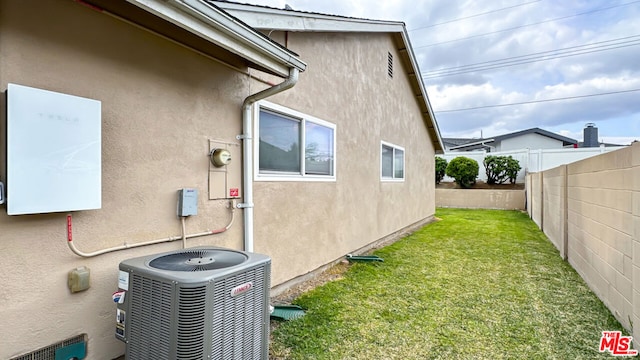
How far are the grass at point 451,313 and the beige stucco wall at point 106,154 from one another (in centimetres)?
156

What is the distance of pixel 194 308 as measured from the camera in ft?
6.21

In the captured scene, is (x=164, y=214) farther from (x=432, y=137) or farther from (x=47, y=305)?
(x=432, y=137)

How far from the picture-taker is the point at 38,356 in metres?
2.02

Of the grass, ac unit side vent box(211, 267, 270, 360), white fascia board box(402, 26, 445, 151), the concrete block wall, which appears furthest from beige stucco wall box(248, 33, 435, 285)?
the concrete block wall

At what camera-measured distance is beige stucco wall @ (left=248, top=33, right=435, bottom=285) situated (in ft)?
14.2

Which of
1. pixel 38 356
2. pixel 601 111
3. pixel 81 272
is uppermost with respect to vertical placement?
pixel 601 111

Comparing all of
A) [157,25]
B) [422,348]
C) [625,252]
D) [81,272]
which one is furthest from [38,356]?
[625,252]

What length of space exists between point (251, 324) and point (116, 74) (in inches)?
83.6

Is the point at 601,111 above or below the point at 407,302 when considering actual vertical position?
above

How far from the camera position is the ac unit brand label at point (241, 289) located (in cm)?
210

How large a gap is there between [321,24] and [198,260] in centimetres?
389

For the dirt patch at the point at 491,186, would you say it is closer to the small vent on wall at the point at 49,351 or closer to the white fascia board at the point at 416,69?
the white fascia board at the point at 416,69

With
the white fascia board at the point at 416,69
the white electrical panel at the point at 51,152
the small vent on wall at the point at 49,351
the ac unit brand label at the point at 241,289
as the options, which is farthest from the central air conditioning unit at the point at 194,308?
the white fascia board at the point at 416,69

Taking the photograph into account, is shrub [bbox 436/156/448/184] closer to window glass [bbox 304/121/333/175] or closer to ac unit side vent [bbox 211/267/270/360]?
window glass [bbox 304/121/333/175]
